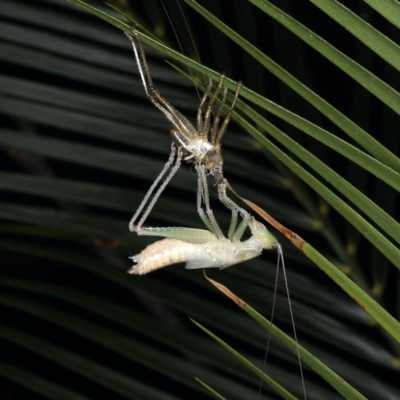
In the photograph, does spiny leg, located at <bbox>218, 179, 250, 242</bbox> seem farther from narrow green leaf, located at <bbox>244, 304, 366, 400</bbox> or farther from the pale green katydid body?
narrow green leaf, located at <bbox>244, 304, 366, 400</bbox>

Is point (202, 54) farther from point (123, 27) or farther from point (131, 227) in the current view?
point (123, 27)

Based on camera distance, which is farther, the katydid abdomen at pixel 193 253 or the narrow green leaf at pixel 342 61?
the katydid abdomen at pixel 193 253

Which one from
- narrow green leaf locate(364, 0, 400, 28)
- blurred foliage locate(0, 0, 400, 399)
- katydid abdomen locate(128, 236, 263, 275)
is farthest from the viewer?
blurred foliage locate(0, 0, 400, 399)

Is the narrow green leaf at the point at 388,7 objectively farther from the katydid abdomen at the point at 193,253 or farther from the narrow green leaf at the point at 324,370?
the katydid abdomen at the point at 193,253

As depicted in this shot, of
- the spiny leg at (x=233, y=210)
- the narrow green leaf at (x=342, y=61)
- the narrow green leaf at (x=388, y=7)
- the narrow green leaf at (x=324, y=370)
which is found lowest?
the narrow green leaf at (x=324, y=370)

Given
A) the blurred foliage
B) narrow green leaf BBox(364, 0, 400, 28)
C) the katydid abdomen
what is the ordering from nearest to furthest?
1. narrow green leaf BBox(364, 0, 400, 28)
2. the katydid abdomen
3. the blurred foliage

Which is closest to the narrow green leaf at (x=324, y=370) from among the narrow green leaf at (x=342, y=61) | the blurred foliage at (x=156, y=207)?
the narrow green leaf at (x=342, y=61)

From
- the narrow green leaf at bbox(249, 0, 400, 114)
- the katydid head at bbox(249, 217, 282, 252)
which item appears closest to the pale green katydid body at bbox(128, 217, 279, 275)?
the katydid head at bbox(249, 217, 282, 252)

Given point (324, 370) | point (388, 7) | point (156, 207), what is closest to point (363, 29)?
point (388, 7)

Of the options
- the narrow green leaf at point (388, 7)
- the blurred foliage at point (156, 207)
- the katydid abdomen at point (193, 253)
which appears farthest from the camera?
the blurred foliage at point (156, 207)

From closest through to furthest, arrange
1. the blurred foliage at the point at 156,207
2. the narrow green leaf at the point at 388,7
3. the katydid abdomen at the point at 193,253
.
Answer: the narrow green leaf at the point at 388,7
the katydid abdomen at the point at 193,253
the blurred foliage at the point at 156,207

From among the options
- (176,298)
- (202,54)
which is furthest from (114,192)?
(202,54)
